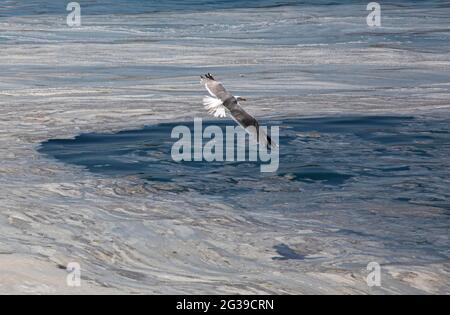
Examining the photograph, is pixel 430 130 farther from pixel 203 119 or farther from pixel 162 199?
pixel 162 199

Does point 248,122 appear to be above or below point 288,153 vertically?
above

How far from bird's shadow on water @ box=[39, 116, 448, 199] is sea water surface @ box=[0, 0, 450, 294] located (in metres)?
0.02

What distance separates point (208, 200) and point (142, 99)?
420 centimetres

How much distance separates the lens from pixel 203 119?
1009 cm

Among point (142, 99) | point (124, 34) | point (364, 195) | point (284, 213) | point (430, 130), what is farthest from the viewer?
point (124, 34)

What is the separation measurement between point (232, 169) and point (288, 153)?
2.24ft

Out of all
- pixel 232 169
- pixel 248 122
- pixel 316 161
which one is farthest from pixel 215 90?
pixel 316 161

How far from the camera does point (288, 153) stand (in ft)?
28.0

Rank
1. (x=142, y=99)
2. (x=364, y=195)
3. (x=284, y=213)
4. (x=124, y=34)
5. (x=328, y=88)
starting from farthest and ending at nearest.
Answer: (x=124, y=34)
(x=328, y=88)
(x=142, y=99)
(x=364, y=195)
(x=284, y=213)

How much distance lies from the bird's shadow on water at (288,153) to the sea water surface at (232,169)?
0.02 metres

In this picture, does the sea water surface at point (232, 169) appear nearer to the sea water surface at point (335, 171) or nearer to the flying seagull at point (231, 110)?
the sea water surface at point (335, 171)

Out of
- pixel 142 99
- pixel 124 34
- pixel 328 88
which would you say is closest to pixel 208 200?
pixel 142 99

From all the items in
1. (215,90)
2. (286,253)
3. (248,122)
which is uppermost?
(215,90)

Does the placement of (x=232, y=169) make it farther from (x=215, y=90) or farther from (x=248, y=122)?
(x=248, y=122)
